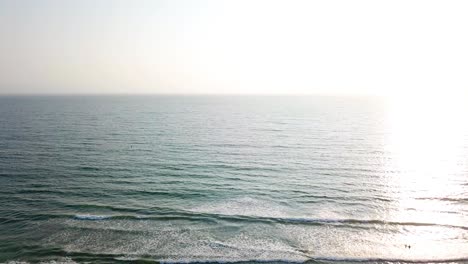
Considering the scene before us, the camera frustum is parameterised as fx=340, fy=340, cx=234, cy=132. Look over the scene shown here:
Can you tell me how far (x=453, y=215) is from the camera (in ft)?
131

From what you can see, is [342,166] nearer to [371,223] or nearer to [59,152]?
[371,223]

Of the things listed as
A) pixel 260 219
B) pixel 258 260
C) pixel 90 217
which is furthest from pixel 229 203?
pixel 90 217

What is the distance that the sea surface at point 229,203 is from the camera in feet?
105

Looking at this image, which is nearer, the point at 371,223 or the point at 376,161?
the point at 371,223

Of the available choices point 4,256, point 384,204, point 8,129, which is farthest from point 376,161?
point 8,129

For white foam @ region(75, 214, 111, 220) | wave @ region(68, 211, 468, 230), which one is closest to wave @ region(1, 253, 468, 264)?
wave @ region(68, 211, 468, 230)

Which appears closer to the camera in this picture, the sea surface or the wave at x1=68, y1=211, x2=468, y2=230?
the sea surface

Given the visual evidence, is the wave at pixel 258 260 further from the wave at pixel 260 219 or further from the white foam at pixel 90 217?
the white foam at pixel 90 217

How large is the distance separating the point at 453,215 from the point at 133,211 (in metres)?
37.8

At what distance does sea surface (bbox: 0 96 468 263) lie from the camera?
31.9 m

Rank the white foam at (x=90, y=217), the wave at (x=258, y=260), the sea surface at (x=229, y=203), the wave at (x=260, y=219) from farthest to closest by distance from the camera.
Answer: the white foam at (x=90, y=217)
the wave at (x=260, y=219)
the sea surface at (x=229, y=203)
the wave at (x=258, y=260)

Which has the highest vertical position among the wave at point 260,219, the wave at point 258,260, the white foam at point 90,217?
the white foam at point 90,217

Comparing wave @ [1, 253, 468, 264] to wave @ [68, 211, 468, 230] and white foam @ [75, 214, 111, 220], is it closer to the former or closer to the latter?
wave @ [68, 211, 468, 230]

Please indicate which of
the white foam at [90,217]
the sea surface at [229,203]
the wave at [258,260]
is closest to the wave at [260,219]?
the white foam at [90,217]
